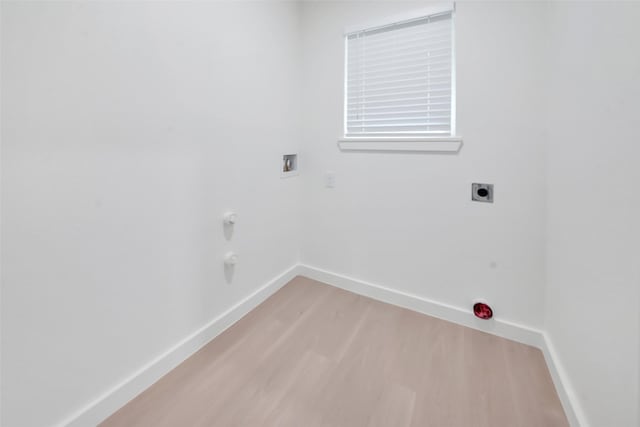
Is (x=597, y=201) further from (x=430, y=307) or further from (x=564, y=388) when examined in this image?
(x=430, y=307)

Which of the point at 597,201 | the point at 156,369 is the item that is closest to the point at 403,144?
the point at 597,201

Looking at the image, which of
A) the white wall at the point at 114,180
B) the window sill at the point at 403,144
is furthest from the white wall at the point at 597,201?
the white wall at the point at 114,180

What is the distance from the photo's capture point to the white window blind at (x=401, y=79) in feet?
5.82

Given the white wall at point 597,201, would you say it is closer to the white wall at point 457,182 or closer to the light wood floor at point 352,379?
the white wall at point 457,182

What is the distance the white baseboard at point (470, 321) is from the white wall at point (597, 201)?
7 cm

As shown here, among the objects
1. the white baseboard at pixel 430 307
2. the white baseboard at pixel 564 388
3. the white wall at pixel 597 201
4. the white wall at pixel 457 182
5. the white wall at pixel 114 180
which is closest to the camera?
the white wall at pixel 597 201

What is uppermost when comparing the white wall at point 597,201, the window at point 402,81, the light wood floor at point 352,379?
the window at point 402,81

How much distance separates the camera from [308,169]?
239 cm

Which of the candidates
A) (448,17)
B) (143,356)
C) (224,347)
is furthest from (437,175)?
(143,356)

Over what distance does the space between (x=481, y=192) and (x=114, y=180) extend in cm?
192

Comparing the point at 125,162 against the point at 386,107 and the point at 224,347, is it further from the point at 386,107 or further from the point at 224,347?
the point at 386,107

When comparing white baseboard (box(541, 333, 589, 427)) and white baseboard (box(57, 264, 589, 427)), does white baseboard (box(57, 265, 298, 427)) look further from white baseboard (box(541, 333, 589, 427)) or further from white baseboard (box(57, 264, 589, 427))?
white baseboard (box(541, 333, 589, 427))

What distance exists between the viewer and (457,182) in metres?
1.78

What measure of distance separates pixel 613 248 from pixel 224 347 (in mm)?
1812
